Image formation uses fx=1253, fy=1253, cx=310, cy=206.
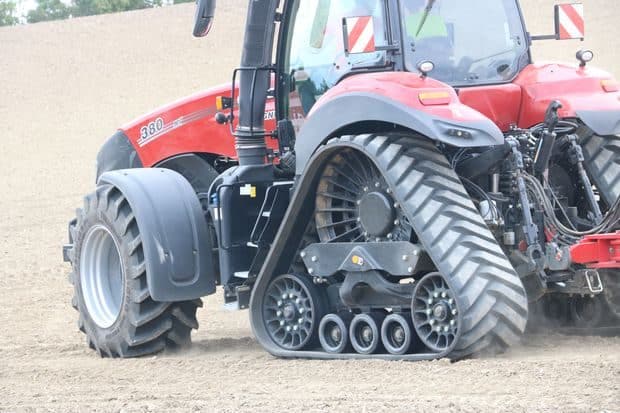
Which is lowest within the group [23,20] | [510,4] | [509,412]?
[509,412]

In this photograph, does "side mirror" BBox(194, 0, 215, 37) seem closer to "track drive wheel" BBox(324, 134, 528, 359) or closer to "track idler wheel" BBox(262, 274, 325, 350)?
"track drive wheel" BBox(324, 134, 528, 359)

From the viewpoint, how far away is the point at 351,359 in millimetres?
7812

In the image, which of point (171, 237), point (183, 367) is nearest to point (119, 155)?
point (171, 237)

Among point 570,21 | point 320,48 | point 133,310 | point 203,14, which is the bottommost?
point 133,310

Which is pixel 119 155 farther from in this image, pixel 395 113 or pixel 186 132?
pixel 395 113

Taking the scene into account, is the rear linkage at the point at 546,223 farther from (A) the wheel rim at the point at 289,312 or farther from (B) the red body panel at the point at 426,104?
(A) the wheel rim at the point at 289,312

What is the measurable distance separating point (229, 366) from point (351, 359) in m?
0.87

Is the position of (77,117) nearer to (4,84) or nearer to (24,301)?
(4,84)

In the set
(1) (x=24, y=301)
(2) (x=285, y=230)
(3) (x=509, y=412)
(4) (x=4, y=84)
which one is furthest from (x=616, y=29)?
(3) (x=509, y=412)

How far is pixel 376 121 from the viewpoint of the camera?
25.7 ft

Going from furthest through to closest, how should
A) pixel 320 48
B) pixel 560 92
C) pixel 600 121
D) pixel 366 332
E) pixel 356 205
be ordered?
pixel 320 48, pixel 560 92, pixel 600 121, pixel 356 205, pixel 366 332

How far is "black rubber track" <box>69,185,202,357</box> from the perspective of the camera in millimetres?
9016

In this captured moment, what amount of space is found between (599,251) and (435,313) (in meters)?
1.03

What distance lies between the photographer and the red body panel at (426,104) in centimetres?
751
